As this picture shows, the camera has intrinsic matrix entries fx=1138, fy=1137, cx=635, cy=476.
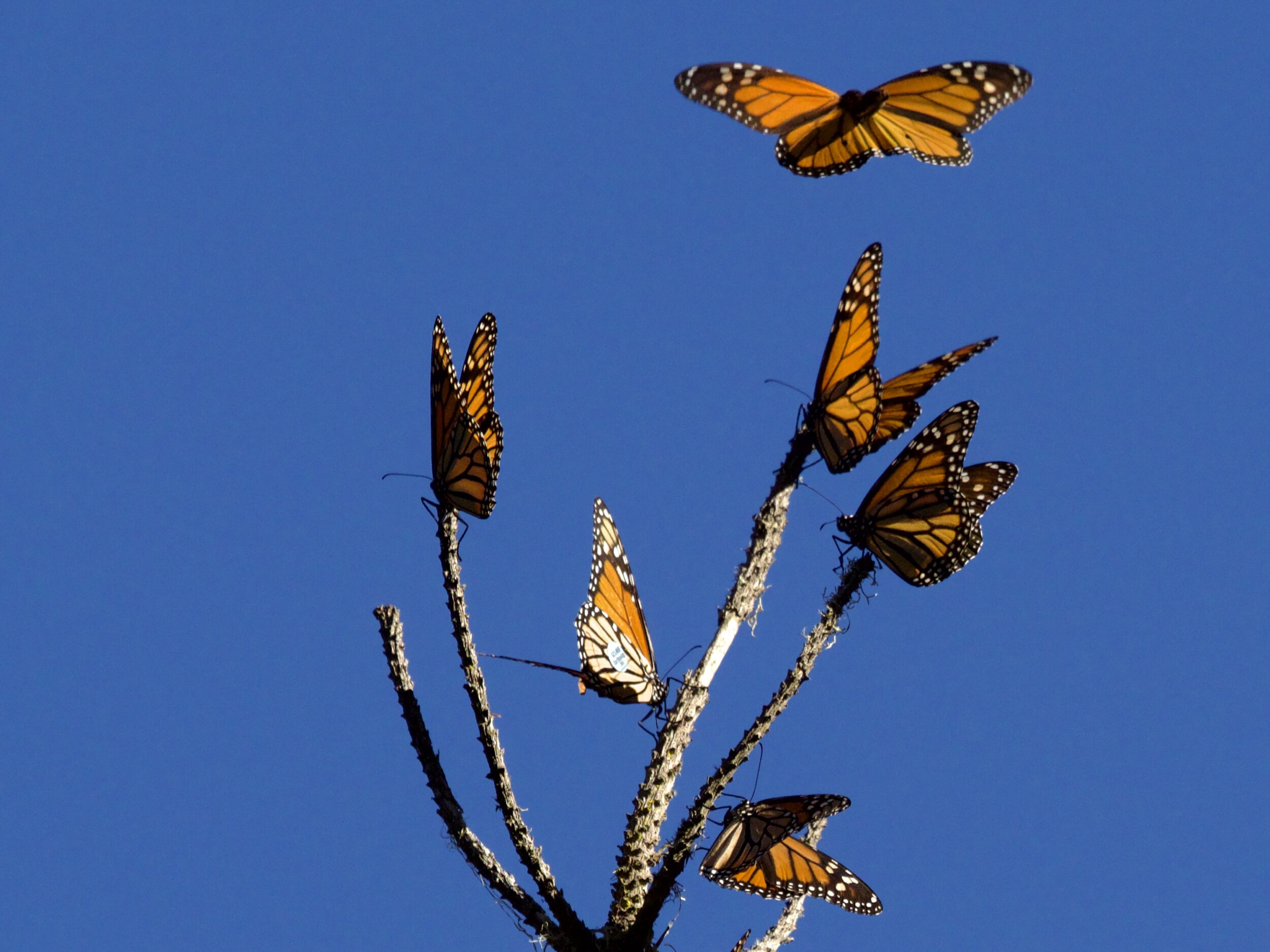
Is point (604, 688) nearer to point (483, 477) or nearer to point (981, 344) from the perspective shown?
point (483, 477)

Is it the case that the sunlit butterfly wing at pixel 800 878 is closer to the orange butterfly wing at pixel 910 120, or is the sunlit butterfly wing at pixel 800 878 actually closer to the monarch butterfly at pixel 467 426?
the monarch butterfly at pixel 467 426

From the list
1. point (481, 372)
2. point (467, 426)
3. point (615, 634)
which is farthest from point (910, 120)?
point (615, 634)

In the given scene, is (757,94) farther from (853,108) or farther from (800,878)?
(800,878)

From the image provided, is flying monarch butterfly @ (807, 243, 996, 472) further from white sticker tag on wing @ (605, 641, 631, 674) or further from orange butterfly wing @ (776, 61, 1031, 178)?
white sticker tag on wing @ (605, 641, 631, 674)

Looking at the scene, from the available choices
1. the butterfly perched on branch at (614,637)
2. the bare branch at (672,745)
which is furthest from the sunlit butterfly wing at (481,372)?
the bare branch at (672,745)

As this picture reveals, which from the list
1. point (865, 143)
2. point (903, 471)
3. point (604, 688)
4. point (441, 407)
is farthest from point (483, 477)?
point (865, 143)

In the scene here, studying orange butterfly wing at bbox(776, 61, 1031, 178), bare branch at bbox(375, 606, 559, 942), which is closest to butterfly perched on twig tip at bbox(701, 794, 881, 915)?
bare branch at bbox(375, 606, 559, 942)
